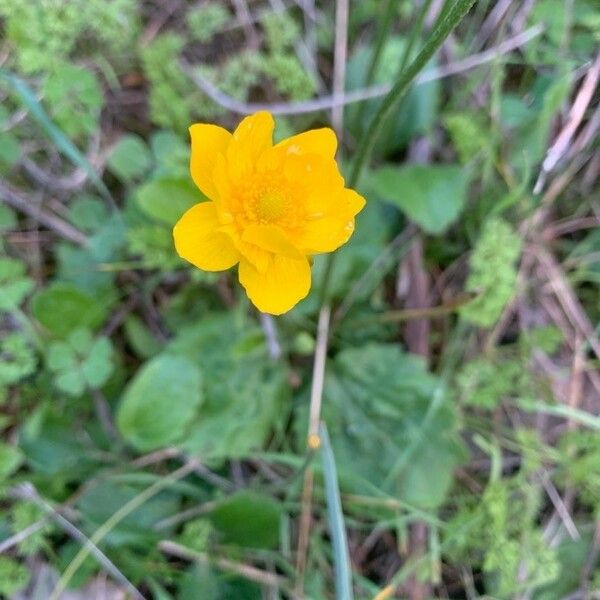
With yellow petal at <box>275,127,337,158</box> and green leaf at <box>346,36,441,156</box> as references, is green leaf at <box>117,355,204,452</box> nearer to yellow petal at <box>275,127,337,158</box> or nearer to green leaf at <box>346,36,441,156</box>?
yellow petal at <box>275,127,337,158</box>

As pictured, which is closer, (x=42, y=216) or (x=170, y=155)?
(x=170, y=155)

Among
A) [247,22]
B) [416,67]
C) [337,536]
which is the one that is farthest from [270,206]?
[247,22]

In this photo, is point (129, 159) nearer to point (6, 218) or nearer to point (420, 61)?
point (6, 218)

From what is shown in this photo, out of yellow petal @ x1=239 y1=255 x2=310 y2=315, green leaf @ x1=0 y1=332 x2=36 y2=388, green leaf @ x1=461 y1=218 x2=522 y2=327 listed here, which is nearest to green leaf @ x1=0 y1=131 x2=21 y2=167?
green leaf @ x1=0 y1=332 x2=36 y2=388

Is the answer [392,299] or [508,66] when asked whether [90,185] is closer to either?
[392,299]

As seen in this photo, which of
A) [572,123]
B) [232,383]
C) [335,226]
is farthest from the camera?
[232,383]

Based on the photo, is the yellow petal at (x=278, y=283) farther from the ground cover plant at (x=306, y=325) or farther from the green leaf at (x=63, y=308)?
the green leaf at (x=63, y=308)
